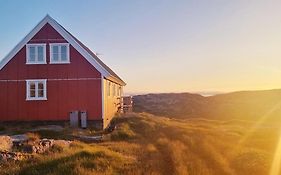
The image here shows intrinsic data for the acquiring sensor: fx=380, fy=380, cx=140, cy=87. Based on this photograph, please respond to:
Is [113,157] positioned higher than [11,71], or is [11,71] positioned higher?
[11,71]

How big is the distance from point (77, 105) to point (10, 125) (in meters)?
5.16

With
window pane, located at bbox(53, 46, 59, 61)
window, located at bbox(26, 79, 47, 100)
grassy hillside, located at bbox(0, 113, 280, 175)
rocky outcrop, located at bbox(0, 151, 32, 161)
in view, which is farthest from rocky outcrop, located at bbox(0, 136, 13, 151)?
window pane, located at bbox(53, 46, 59, 61)

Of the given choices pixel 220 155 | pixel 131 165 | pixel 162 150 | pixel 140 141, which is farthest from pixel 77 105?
pixel 131 165

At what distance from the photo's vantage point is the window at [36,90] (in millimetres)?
28297

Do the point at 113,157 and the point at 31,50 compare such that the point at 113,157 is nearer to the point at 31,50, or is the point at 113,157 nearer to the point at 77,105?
the point at 77,105

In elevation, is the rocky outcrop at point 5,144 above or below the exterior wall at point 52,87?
below

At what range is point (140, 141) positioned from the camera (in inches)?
823

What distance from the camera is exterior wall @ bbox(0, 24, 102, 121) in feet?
91.9

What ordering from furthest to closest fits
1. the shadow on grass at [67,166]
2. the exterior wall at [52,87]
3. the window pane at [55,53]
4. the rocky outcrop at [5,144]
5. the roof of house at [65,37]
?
the window pane at [55,53]
the exterior wall at [52,87]
the roof of house at [65,37]
the rocky outcrop at [5,144]
the shadow on grass at [67,166]

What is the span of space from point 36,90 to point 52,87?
4.21 ft

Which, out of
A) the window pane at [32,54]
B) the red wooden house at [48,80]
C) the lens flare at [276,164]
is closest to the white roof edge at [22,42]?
the red wooden house at [48,80]

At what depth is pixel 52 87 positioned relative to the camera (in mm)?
28297

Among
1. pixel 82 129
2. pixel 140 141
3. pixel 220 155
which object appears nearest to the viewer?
pixel 220 155

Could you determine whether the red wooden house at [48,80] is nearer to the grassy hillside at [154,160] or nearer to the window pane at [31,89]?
the window pane at [31,89]
